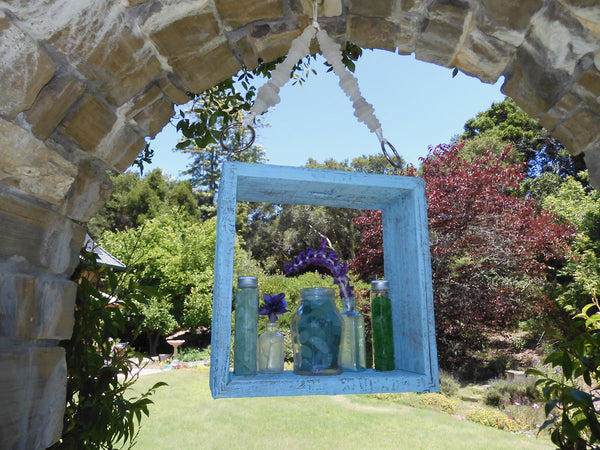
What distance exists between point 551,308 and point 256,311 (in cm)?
844

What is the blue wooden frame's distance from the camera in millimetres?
978

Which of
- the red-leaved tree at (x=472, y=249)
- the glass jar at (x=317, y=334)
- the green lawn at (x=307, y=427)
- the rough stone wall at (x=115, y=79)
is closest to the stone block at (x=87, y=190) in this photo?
the rough stone wall at (x=115, y=79)

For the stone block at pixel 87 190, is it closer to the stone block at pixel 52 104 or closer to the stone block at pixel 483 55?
the stone block at pixel 52 104

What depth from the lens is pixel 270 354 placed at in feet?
3.79

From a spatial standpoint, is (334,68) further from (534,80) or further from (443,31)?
(534,80)

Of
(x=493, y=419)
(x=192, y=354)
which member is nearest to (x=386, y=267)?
(x=493, y=419)

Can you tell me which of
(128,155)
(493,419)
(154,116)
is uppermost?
(154,116)

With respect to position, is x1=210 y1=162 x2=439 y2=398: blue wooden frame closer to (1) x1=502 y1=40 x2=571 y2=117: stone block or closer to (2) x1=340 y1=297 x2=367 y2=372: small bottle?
(2) x1=340 y1=297 x2=367 y2=372: small bottle

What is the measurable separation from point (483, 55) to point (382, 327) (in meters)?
0.88

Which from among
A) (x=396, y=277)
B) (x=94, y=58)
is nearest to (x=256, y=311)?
(x=396, y=277)

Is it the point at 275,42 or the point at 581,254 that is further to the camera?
the point at 581,254

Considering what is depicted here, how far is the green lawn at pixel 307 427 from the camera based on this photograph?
352 centimetres

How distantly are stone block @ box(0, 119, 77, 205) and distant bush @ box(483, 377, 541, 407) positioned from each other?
5.48 metres

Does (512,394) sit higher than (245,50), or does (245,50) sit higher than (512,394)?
(245,50)
